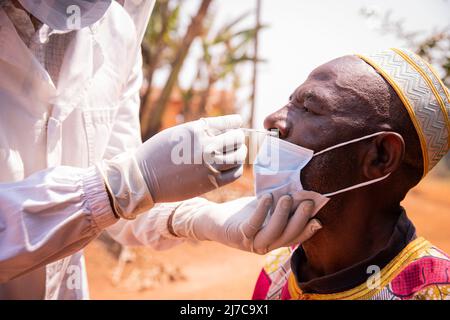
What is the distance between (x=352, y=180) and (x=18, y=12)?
60.9 inches

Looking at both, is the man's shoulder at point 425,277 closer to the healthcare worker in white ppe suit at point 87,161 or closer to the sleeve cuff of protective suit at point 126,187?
the healthcare worker in white ppe suit at point 87,161

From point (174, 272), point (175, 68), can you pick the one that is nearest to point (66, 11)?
point (174, 272)

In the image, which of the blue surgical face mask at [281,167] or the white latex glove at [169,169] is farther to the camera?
the blue surgical face mask at [281,167]

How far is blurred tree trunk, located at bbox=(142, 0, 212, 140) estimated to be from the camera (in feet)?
24.2

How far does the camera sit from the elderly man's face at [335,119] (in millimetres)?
1882

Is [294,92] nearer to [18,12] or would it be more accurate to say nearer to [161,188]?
[161,188]

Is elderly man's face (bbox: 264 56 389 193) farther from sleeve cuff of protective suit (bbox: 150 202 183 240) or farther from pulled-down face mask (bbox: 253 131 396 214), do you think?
sleeve cuff of protective suit (bbox: 150 202 183 240)

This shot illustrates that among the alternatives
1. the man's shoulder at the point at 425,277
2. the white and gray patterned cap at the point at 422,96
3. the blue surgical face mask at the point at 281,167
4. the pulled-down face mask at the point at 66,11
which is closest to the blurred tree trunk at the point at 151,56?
the pulled-down face mask at the point at 66,11

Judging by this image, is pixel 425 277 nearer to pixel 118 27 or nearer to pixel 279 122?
pixel 279 122

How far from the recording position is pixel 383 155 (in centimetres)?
189

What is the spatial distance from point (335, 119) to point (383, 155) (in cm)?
25

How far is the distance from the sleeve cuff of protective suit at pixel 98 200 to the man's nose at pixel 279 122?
0.78m

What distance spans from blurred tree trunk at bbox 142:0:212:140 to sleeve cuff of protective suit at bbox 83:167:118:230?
20.1 ft
